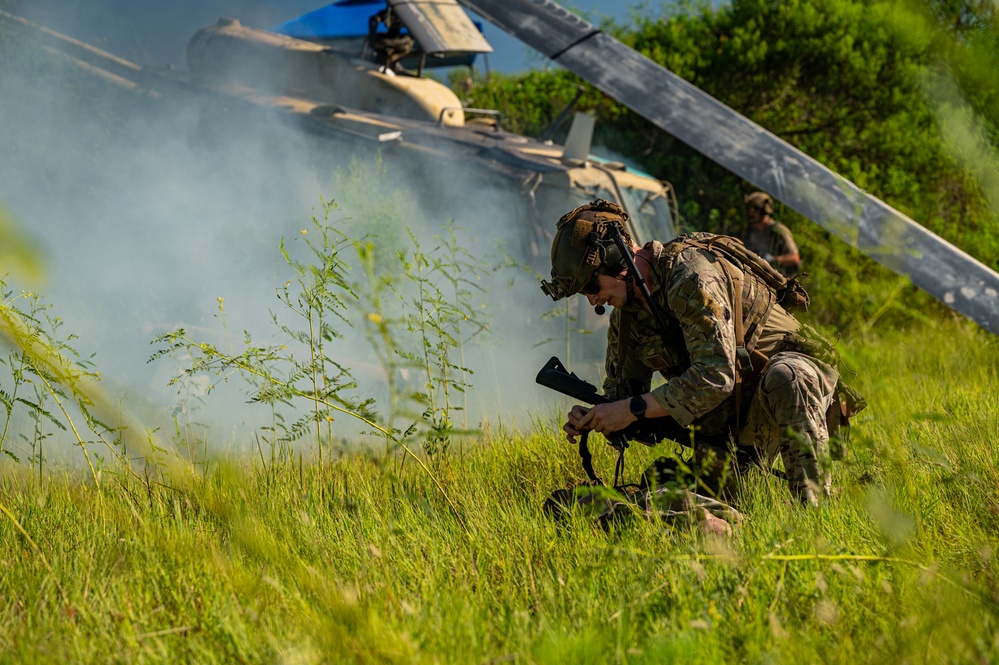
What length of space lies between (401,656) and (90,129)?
6473 millimetres

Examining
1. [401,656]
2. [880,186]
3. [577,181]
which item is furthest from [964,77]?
[880,186]

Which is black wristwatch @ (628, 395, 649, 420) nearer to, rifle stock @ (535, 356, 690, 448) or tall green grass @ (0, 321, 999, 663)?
rifle stock @ (535, 356, 690, 448)

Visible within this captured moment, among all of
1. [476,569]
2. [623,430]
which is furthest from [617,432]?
[476,569]

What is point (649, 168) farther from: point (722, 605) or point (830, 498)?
point (722, 605)

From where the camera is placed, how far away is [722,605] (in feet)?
7.40

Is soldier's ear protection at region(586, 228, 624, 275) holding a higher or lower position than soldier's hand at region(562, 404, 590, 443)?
higher

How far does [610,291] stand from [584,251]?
0.18m

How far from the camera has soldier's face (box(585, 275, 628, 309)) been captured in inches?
129

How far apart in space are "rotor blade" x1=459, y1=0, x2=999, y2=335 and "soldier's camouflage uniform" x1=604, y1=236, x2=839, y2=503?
2392mm

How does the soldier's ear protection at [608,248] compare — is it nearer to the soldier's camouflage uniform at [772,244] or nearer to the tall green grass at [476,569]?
the tall green grass at [476,569]

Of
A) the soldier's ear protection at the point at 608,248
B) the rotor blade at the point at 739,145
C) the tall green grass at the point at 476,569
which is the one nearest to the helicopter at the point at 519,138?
the rotor blade at the point at 739,145

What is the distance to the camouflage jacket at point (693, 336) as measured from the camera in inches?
122

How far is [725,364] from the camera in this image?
308 centimetres

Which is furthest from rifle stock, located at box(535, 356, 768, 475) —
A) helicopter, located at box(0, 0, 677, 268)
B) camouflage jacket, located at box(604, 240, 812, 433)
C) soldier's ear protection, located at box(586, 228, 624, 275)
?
helicopter, located at box(0, 0, 677, 268)
